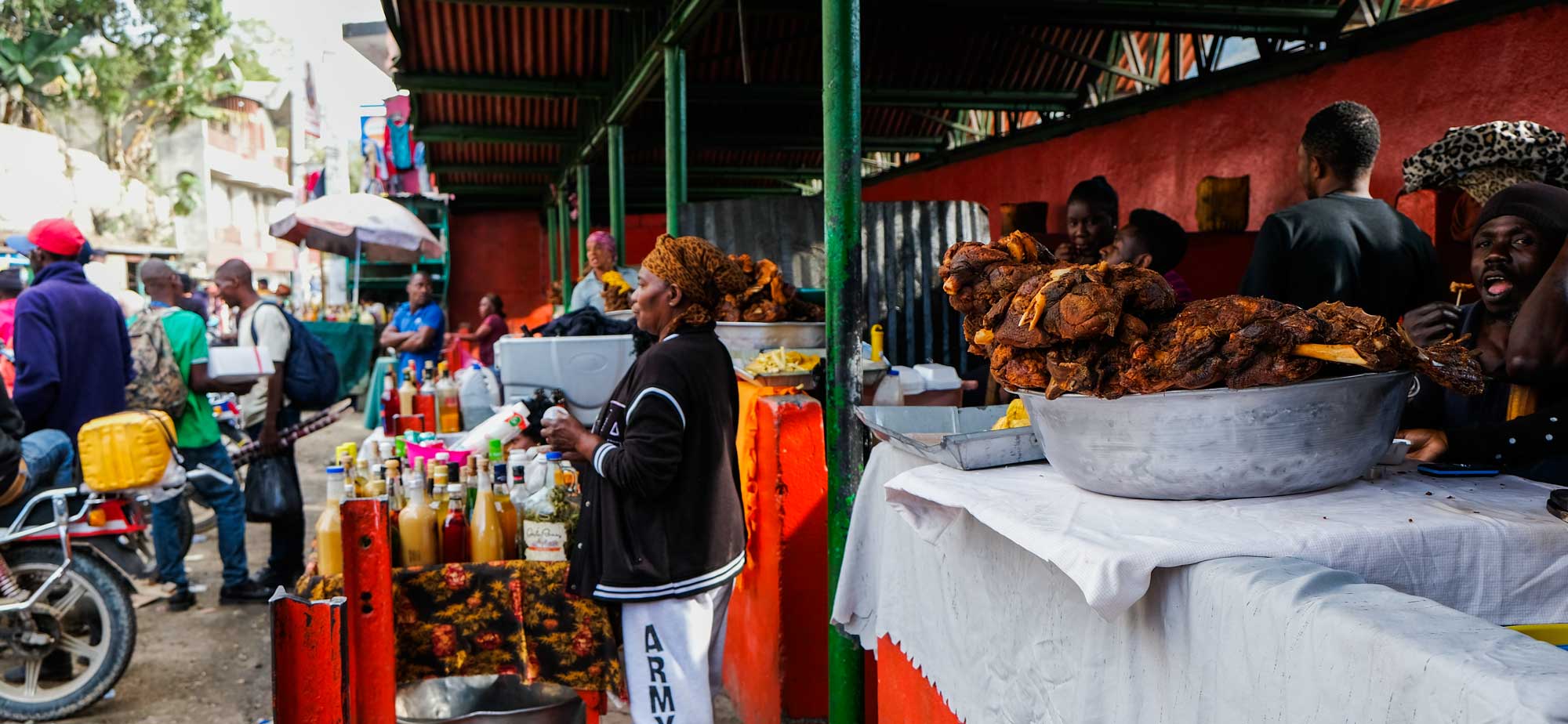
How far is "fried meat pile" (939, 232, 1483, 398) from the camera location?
153 centimetres

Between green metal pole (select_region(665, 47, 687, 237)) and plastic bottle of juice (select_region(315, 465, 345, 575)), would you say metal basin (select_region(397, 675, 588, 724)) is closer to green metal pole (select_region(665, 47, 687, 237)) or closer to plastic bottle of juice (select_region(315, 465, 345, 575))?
plastic bottle of juice (select_region(315, 465, 345, 575))

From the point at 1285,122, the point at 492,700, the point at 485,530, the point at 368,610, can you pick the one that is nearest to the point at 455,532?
the point at 485,530

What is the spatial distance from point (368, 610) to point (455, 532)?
0.47m

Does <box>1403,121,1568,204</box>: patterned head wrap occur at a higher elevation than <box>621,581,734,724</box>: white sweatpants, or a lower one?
higher

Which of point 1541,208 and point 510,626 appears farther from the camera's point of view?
point 510,626

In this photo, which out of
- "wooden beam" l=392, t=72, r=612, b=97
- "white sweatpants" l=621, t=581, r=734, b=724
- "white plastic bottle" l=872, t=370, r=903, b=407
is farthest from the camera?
"wooden beam" l=392, t=72, r=612, b=97

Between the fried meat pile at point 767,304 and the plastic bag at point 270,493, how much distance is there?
3.41m

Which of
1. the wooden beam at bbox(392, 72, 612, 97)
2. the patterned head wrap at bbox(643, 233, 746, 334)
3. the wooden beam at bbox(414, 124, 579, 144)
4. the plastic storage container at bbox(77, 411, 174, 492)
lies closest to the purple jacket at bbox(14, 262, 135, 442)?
the plastic storage container at bbox(77, 411, 174, 492)

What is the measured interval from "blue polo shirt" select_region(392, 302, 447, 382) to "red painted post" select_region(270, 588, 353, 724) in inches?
277

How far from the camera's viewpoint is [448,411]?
5781mm

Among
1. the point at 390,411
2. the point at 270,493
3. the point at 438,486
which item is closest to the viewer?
the point at 438,486

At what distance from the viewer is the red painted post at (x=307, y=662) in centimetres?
231

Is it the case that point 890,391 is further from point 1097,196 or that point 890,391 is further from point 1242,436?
point 1242,436

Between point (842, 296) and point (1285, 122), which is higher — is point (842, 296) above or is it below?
below
